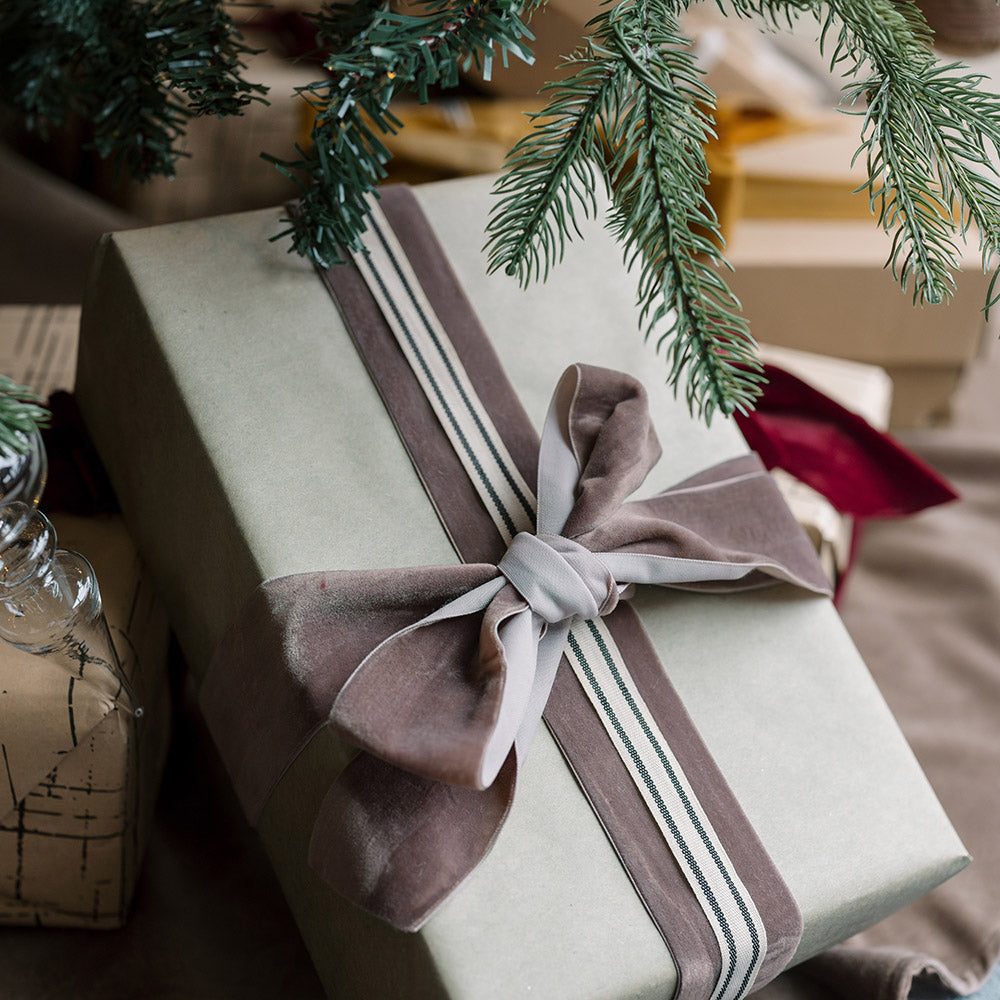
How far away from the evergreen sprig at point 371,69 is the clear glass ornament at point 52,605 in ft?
0.73

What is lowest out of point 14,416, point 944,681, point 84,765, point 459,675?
point 944,681

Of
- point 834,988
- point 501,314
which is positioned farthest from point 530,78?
point 834,988

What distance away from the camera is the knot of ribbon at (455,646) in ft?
1.65

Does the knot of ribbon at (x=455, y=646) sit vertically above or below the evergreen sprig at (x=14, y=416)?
below

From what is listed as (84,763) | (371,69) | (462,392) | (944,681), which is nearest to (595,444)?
(462,392)

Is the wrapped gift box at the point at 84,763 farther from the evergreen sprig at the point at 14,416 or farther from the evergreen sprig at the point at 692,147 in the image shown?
the evergreen sprig at the point at 692,147

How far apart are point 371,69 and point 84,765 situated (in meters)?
0.39

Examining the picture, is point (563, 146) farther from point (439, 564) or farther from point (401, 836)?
point (401, 836)

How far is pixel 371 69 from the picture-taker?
525 millimetres

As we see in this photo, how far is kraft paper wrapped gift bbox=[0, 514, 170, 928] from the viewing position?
58 centimetres

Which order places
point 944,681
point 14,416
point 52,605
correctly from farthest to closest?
point 944,681 < point 52,605 < point 14,416

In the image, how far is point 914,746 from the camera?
2.78 ft

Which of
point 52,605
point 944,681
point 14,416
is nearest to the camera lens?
point 14,416

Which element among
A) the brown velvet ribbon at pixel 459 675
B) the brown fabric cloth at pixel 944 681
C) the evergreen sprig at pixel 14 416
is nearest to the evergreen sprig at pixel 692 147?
the brown velvet ribbon at pixel 459 675
